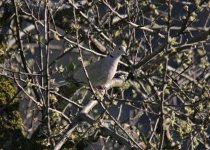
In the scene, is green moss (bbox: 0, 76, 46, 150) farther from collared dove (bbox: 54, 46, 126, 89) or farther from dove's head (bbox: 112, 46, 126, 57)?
dove's head (bbox: 112, 46, 126, 57)

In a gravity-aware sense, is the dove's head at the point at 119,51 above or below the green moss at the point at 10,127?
above

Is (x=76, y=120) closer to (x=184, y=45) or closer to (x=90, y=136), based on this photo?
(x=90, y=136)

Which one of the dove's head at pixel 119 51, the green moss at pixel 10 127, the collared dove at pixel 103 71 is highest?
the dove's head at pixel 119 51

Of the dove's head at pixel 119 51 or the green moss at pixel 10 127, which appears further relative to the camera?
the green moss at pixel 10 127

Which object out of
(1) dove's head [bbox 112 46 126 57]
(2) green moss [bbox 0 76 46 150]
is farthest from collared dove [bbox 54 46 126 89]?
(2) green moss [bbox 0 76 46 150]

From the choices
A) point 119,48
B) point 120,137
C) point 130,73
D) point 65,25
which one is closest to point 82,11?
point 65,25

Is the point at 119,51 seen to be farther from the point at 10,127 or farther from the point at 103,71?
the point at 10,127

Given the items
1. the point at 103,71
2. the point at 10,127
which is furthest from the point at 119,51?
the point at 10,127

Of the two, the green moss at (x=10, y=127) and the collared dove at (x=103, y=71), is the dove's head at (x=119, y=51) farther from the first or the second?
the green moss at (x=10, y=127)

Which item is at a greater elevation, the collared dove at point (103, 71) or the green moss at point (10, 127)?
the collared dove at point (103, 71)

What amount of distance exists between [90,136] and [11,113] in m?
Answer: 0.82

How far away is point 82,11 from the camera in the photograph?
694cm

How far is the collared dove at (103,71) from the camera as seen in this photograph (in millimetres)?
5551

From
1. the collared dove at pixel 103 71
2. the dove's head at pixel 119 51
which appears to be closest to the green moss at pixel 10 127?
the collared dove at pixel 103 71
